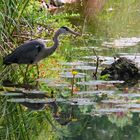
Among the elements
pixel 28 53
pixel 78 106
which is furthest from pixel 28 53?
pixel 78 106

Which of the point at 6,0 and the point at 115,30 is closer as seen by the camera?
the point at 6,0

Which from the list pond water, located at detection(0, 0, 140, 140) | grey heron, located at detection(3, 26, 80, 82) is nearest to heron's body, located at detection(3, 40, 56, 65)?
grey heron, located at detection(3, 26, 80, 82)

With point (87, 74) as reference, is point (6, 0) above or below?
above

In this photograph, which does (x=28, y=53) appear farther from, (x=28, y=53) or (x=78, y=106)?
(x=78, y=106)

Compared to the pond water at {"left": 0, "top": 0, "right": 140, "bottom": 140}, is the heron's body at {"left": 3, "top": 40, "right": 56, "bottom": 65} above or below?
above

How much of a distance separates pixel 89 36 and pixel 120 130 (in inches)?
293

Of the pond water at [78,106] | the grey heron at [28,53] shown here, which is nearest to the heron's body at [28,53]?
the grey heron at [28,53]

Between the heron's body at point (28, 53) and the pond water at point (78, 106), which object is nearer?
the pond water at point (78, 106)

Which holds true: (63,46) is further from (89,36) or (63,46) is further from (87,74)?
(87,74)

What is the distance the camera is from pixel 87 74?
10062 mm

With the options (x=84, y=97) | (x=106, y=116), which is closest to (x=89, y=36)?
(x=84, y=97)

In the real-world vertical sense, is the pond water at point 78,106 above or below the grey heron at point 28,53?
below

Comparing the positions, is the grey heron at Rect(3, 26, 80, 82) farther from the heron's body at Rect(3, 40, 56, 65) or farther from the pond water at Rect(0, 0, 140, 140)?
the pond water at Rect(0, 0, 140, 140)

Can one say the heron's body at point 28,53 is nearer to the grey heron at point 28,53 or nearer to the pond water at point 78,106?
the grey heron at point 28,53
